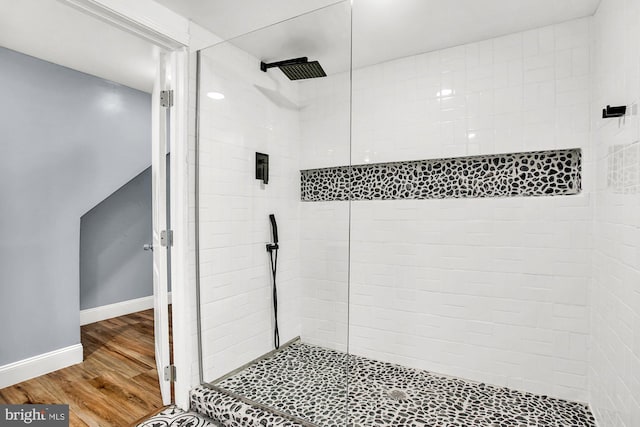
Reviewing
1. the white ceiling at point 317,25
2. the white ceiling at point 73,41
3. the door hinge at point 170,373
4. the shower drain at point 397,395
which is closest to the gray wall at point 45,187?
the white ceiling at point 73,41

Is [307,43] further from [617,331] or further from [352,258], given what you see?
[617,331]

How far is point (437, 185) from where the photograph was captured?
2.48 metres

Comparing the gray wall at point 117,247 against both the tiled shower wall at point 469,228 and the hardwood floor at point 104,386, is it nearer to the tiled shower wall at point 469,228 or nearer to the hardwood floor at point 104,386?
the hardwood floor at point 104,386

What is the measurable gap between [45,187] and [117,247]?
1269 millimetres

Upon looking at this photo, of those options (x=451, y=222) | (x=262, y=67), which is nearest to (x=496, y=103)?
(x=451, y=222)

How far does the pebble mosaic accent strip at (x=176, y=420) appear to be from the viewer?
191cm

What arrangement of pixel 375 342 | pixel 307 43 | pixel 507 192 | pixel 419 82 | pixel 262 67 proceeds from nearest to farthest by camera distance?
pixel 307 43 → pixel 262 67 → pixel 507 192 → pixel 419 82 → pixel 375 342

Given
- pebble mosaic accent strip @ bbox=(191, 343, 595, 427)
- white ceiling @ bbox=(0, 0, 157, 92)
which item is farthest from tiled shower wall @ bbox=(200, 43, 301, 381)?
white ceiling @ bbox=(0, 0, 157, 92)

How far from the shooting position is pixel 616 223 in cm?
159

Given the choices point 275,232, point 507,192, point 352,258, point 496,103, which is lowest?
point 352,258

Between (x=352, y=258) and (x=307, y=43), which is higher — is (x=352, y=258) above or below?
below

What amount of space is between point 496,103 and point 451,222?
2.68ft

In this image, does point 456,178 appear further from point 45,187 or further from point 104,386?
point 45,187

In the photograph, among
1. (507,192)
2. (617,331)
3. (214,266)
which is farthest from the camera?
(507,192)
